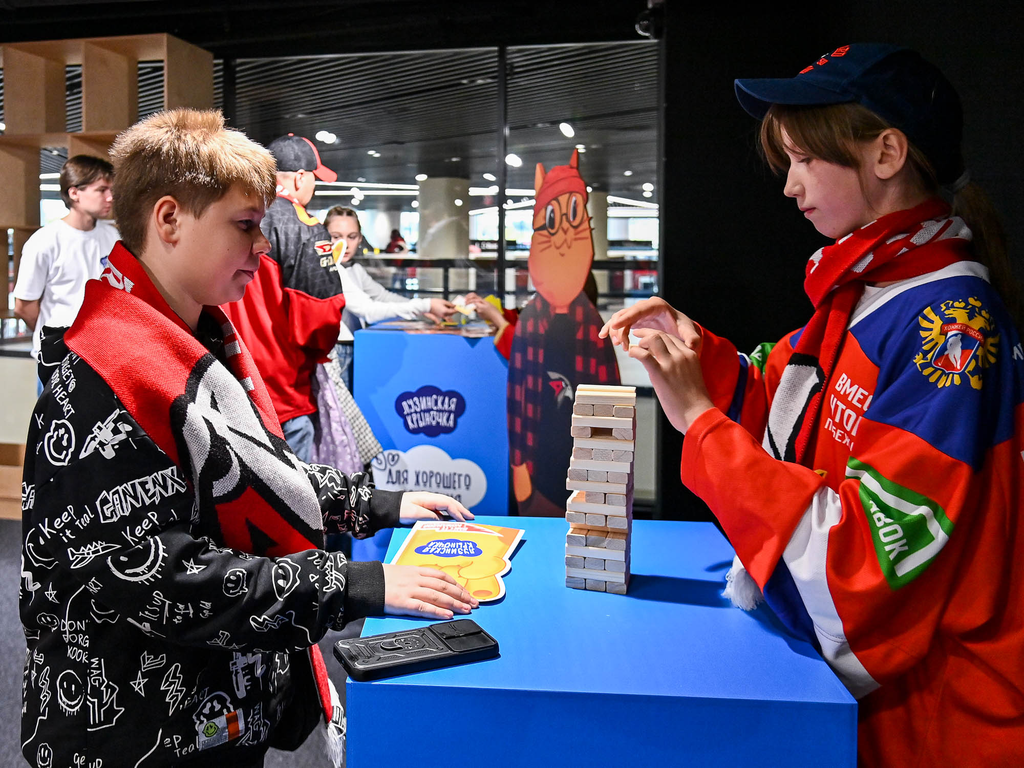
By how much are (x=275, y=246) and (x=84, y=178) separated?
1.66 metres

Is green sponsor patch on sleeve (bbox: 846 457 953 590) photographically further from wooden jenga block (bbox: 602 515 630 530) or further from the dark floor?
the dark floor

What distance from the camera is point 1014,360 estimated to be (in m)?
1.05

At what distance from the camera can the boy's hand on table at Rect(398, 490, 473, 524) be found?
157cm

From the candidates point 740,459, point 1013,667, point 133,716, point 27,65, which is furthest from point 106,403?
point 27,65

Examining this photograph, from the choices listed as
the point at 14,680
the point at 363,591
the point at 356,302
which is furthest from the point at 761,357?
the point at 356,302

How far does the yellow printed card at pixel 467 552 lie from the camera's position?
134 cm

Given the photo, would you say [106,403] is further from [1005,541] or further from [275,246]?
[275,246]

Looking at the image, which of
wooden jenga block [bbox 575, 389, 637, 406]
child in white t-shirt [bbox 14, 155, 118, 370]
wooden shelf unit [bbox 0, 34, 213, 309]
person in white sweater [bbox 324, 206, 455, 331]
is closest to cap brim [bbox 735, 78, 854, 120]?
wooden jenga block [bbox 575, 389, 637, 406]

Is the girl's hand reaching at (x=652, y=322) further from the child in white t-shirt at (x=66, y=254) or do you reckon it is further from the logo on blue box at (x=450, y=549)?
the child in white t-shirt at (x=66, y=254)

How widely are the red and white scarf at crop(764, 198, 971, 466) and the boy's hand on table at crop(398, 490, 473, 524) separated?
0.62 metres

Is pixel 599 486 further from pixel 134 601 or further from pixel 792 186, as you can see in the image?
pixel 134 601

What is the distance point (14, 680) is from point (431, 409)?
1958 mm

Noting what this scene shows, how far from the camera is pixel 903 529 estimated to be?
101 cm

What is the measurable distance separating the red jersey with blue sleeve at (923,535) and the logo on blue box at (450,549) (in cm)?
52
